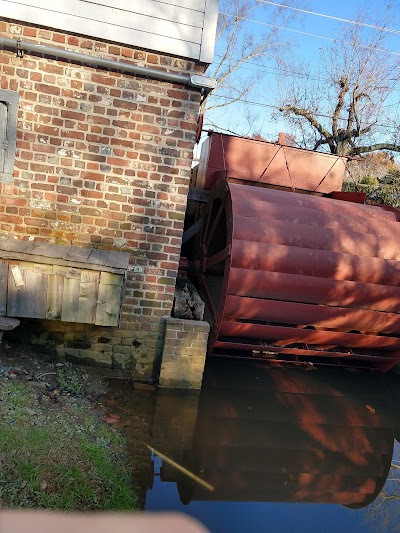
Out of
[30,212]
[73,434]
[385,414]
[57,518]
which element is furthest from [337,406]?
[57,518]

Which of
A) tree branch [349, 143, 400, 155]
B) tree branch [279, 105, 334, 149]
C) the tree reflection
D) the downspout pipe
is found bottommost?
the tree reflection

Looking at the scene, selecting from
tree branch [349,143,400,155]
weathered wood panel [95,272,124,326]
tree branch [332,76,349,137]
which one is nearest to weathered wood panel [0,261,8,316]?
weathered wood panel [95,272,124,326]

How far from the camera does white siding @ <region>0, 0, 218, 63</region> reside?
360 centimetres

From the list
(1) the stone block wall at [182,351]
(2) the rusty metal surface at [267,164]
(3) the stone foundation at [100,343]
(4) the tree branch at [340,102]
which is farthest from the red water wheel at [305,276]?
(4) the tree branch at [340,102]

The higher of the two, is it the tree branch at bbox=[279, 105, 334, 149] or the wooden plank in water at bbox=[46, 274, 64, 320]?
the tree branch at bbox=[279, 105, 334, 149]

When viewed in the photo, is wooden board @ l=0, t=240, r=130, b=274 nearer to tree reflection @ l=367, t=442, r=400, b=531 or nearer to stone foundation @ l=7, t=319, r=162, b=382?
stone foundation @ l=7, t=319, r=162, b=382

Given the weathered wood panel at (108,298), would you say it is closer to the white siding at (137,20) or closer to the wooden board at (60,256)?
the wooden board at (60,256)

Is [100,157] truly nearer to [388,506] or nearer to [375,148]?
[388,506]

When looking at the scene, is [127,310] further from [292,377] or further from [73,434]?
[292,377]

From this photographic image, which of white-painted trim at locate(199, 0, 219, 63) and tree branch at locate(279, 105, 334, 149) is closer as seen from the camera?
white-painted trim at locate(199, 0, 219, 63)

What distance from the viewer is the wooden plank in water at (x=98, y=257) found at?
3515 mm

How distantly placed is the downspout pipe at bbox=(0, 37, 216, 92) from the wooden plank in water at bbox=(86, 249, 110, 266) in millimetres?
1618

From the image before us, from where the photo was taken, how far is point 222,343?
4.64m

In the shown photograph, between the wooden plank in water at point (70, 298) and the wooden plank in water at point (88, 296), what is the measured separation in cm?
3
